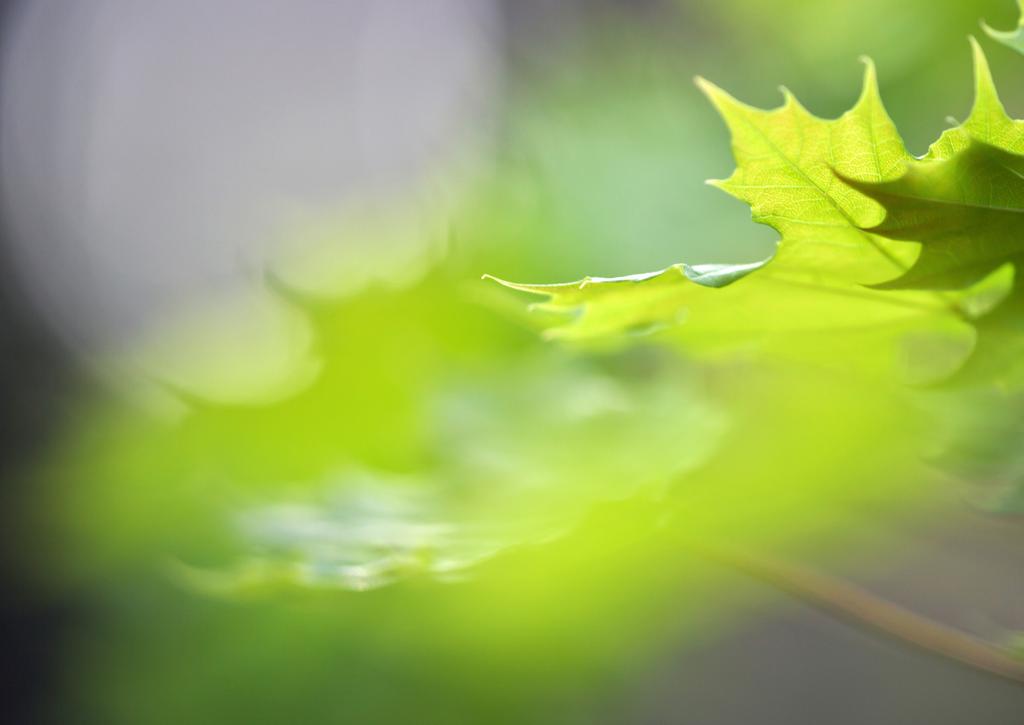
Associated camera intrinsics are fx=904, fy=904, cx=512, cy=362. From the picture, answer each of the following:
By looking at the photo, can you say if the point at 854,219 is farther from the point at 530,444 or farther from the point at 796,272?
the point at 530,444

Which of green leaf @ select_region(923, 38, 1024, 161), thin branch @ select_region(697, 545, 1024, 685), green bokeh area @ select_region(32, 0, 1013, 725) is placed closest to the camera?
green leaf @ select_region(923, 38, 1024, 161)

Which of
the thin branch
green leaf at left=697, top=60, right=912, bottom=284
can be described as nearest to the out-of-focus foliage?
green leaf at left=697, top=60, right=912, bottom=284

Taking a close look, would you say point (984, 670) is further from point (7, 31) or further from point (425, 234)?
point (7, 31)

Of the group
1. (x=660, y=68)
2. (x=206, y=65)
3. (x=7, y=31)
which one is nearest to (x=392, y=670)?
(x=660, y=68)

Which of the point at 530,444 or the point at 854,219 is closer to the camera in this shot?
the point at 854,219

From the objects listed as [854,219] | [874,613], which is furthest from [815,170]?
[874,613]

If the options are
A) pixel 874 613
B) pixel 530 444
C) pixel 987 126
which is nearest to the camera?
pixel 987 126

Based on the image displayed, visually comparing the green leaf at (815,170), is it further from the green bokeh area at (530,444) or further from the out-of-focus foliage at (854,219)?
the green bokeh area at (530,444)

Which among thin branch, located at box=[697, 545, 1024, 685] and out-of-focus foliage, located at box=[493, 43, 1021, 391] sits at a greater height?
out-of-focus foliage, located at box=[493, 43, 1021, 391]

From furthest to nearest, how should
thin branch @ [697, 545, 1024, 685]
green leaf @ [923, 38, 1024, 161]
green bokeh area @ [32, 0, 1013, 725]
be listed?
green bokeh area @ [32, 0, 1013, 725] < thin branch @ [697, 545, 1024, 685] < green leaf @ [923, 38, 1024, 161]

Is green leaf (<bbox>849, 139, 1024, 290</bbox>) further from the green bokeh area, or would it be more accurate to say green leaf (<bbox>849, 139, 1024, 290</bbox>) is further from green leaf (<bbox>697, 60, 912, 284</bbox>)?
the green bokeh area
